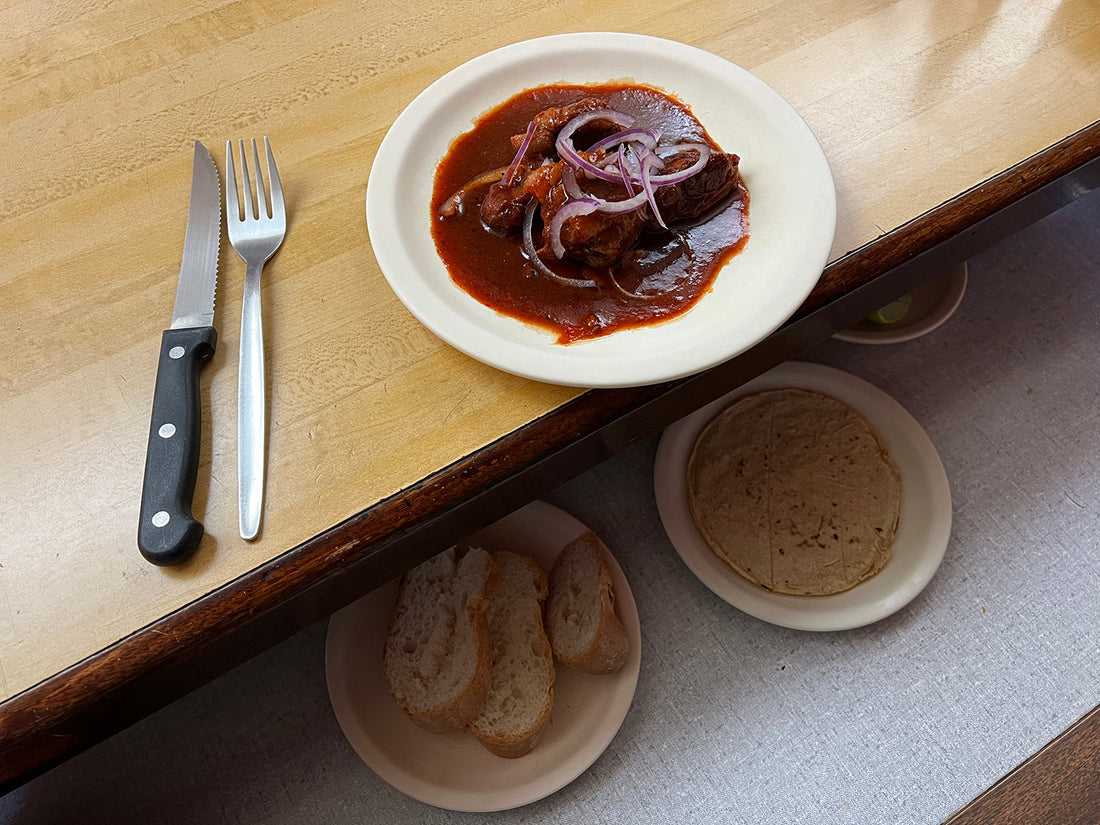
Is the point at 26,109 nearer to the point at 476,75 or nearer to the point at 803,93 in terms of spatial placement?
the point at 476,75

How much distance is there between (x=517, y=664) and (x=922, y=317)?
4.24 ft

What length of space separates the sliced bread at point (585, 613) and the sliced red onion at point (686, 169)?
0.76 metres

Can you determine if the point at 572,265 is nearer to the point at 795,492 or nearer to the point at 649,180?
the point at 649,180

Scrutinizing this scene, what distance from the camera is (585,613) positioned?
148 cm

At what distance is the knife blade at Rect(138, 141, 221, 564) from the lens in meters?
0.92

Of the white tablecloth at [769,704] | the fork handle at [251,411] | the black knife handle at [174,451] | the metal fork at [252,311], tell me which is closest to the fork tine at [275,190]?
the metal fork at [252,311]

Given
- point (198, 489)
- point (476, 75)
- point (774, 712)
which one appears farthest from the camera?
point (774, 712)

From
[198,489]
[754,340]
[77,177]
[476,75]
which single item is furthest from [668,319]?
[77,177]

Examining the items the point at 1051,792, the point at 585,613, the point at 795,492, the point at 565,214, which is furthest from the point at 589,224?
the point at 1051,792

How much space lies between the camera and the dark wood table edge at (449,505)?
879 mm

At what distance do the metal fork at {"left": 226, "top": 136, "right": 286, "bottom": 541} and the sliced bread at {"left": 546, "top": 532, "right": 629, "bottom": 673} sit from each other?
701 mm

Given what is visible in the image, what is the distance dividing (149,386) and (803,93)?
3.77 feet

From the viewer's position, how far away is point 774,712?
4.99 feet

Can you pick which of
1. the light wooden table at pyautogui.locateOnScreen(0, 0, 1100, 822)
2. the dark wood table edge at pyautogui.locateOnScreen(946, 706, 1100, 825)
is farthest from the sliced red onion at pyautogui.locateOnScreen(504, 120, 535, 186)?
the dark wood table edge at pyautogui.locateOnScreen(946, 706, 1100, 825)
